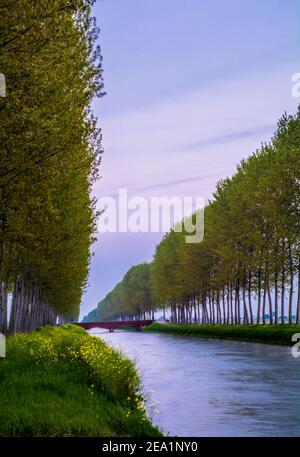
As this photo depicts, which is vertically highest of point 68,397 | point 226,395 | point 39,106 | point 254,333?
point 39,106

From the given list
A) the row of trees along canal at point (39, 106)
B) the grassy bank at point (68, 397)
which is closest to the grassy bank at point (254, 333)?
the row of trees along canal at point (39, 106)

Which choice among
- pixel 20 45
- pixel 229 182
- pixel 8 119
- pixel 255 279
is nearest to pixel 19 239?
pixel 8 119

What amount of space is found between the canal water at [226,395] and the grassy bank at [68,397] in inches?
58.8

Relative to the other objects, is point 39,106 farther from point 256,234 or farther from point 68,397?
point 256,234

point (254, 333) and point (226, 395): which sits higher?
point (254, 333)

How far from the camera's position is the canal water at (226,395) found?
17.8 meters

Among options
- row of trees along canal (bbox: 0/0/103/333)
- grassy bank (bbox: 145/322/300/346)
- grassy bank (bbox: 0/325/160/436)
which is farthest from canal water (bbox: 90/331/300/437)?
grassy bank (bbox: 145/322/300/346)

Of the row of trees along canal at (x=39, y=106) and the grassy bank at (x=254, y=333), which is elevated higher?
the row of trees along canal at (x=39, y=106)

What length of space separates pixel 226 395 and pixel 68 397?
31.1 ft

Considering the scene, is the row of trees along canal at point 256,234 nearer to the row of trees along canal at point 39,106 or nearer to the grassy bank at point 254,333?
the grassy bank at point 254,333

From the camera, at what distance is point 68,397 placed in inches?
658

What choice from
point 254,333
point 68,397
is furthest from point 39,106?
point 254,333

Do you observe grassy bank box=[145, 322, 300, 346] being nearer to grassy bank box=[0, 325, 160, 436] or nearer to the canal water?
the canal water

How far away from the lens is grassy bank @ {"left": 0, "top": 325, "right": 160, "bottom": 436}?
1378 cm
